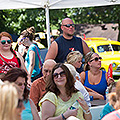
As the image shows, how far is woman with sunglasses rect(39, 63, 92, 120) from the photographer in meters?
3.29

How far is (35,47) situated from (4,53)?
1.06 meters

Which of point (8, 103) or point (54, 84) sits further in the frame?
point (54, 84)

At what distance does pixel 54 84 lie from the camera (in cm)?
346

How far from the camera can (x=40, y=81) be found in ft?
13.3

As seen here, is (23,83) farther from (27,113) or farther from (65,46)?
(65,46)

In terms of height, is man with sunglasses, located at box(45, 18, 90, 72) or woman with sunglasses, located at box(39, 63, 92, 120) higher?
man with sunglasses, located at box(45, 18, 90, 72)

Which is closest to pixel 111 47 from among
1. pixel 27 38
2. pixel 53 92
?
pixel 27 38

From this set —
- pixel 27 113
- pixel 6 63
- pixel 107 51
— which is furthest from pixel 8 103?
pixel 107 51

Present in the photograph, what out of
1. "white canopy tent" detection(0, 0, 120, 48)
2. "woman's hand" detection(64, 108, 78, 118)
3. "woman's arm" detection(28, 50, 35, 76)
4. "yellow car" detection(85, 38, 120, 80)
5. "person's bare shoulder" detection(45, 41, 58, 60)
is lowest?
"yellow car" detection(85, 38, 120, 80)

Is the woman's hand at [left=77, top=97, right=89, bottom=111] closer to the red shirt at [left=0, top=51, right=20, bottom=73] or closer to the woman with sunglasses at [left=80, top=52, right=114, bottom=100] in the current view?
the woman with sunglasses at [left=80, top=52, right=114, bottom=100]

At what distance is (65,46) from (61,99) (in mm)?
1683

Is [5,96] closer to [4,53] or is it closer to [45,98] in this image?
[45,98]

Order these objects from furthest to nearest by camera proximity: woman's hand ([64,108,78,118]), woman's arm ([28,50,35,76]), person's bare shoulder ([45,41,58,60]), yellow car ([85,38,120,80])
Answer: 1. yellow car ([85,38,120,80])
2. woman's arm ([28,50,35,76])
3. person's bare shoulder ([45,41,58,60])
4. woman's hand ([64,108,78,118])

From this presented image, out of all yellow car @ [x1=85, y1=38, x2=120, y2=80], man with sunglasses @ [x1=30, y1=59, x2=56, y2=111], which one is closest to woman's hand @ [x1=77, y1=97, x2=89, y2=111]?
man with sunglasses @ [x1=30, y1=59, x2=56, y2=111]
